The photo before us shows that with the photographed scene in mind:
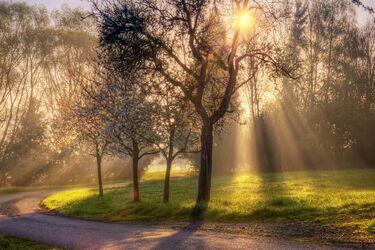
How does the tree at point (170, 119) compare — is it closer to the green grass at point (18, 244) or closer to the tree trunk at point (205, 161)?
the tree trunk at point (205, 161)

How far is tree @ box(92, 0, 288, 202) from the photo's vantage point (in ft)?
71.5

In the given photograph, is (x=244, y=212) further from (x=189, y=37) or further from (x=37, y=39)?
(x=37, y=39)

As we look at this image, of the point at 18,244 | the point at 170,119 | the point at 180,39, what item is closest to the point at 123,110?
the point at 170,119

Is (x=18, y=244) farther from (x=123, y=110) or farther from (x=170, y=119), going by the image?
(x=123, y=110)

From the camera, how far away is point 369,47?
59.6m

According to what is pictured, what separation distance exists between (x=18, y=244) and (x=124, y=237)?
376 cm

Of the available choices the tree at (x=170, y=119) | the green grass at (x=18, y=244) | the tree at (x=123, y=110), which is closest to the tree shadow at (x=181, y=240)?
the green grass at (x=18, y=244)

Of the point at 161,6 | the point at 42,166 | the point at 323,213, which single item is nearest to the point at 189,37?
the point at 161,6

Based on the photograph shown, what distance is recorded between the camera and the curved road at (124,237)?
45.7 feet

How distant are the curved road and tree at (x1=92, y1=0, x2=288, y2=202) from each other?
654 cm

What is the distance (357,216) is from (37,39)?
2094 inches

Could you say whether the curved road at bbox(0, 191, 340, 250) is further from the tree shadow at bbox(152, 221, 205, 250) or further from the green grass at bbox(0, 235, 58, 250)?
the green grass at bbox(0, 235, 58, 250)

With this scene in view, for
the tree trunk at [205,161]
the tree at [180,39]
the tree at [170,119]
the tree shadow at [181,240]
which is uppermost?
the tree at [180,39]

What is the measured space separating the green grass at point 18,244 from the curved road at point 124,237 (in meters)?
0.52
